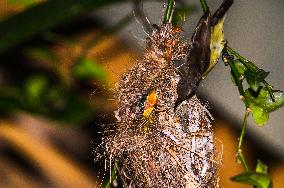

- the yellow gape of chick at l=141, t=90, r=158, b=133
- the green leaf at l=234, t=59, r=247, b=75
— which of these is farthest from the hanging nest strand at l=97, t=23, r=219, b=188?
the green leaf at l=234, t=59, r=247, b=75

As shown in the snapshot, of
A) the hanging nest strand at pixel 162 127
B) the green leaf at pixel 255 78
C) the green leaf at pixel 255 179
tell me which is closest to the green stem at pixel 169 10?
the hanging nest strand at pixel 162 127

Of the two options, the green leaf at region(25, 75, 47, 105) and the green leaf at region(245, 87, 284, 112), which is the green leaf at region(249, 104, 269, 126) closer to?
the green leaf at region(245, 87, 284, 112)

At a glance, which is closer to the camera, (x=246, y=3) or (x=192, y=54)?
(x=192, y=54)

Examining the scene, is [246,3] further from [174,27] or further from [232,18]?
[174,27]

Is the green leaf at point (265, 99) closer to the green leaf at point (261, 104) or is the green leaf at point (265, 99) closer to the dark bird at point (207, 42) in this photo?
the green leaf at point (261, 104)

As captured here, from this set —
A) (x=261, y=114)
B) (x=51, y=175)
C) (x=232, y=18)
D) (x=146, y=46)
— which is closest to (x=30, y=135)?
(x=51, y=175)
